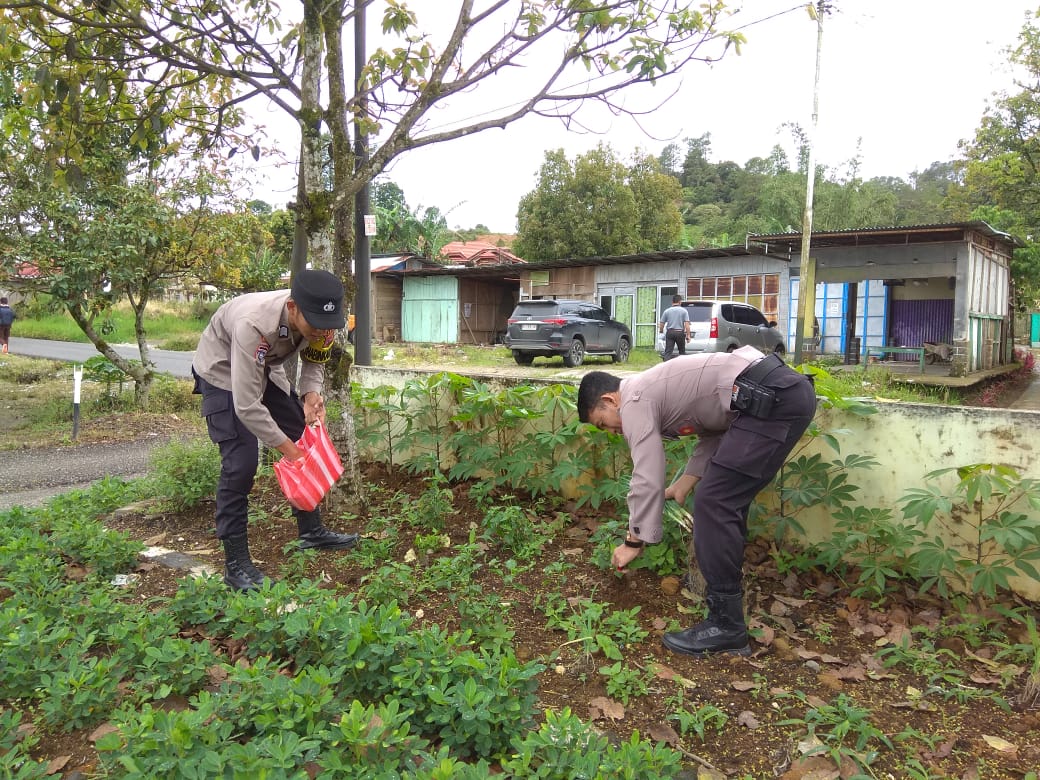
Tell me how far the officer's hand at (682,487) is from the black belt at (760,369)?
0.61 metres

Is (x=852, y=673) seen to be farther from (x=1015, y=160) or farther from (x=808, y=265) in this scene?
(x=1015, y=160)

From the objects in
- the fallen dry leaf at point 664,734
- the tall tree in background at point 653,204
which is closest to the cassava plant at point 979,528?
the fallen dry leaf at point 664,734

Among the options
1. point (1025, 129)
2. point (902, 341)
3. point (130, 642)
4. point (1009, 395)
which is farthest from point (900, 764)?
point (1025, 129)

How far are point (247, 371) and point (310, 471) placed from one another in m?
0.57

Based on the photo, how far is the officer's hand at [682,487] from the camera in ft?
11.3

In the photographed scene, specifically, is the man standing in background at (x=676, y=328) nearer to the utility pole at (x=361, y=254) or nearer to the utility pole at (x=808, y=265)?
the utility pole at (x=808, y=265)

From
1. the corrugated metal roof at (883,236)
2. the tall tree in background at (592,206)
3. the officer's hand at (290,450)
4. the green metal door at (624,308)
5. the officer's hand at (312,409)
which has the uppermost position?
the tall tree in background at (592,206)

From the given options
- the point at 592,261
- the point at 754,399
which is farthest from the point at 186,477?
the point at 592,261

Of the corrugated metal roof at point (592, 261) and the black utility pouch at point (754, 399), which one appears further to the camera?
the corrugated metal roof at point (592, 261)

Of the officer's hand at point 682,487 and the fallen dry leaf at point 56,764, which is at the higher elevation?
the officer's hand at point 682,487

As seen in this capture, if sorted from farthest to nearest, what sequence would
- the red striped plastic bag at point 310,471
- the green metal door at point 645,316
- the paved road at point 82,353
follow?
the green metal door at point 645,316 < the paved road at point 82,353 < the red striped plastic bag at point 310,471

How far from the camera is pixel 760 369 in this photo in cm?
305

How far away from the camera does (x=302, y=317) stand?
3.46 metres

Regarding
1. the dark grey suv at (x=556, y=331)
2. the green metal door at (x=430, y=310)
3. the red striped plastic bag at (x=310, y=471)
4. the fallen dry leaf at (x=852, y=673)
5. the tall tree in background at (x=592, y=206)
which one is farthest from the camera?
the tall tree in background at (x=592, y=206)
